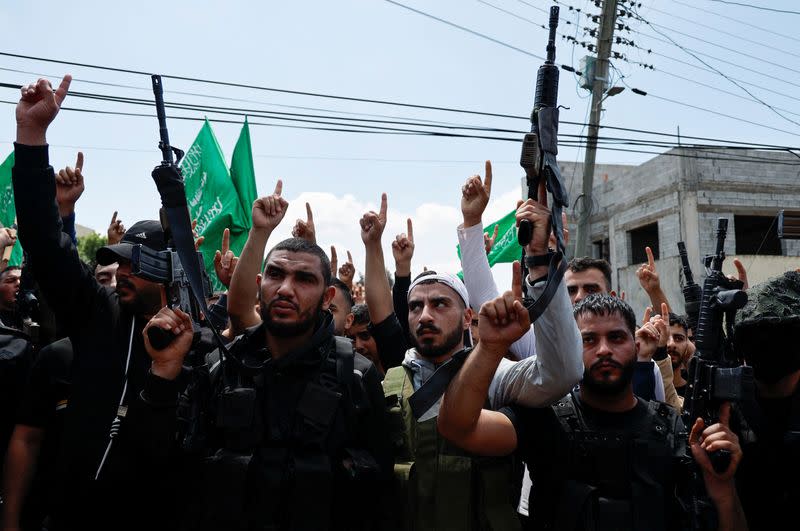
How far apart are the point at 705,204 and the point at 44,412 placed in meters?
15.1

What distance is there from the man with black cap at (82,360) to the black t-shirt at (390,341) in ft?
4.20

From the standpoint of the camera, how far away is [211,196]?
7.68 m

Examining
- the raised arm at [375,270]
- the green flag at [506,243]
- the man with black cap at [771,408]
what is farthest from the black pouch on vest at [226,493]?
the green flag at [506,243]

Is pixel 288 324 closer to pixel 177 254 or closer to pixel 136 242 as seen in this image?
pixel 177 254

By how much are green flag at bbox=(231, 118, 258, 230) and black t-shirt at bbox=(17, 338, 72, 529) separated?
531 cm

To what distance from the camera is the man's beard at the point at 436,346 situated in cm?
281

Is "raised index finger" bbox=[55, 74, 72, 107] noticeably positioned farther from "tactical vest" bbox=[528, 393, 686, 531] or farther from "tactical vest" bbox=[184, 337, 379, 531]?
"tactical vest" bbox=[528, 393, 686, 531]

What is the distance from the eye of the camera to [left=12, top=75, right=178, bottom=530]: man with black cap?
2.36 m

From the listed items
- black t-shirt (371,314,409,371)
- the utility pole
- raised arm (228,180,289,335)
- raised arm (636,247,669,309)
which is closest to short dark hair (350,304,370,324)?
black t-shirt (371,314,409,371)

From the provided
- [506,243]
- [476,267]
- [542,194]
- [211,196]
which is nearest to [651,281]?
[476,267]

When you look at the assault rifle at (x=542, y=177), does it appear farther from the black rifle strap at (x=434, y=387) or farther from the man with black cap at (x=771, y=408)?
the man with black cap at (x=771, y=408)

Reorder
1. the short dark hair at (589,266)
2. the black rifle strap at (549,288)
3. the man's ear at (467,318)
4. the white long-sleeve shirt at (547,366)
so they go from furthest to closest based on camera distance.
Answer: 1. the short dark hair at (589,266)
2. the man's ear at (467,318)
3. the white long-sleeve shirt at (547,366)
4. the black rifle strap at (549,288)

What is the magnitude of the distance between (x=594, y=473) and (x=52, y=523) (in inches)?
83.1

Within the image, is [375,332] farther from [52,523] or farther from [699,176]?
[699,176]
